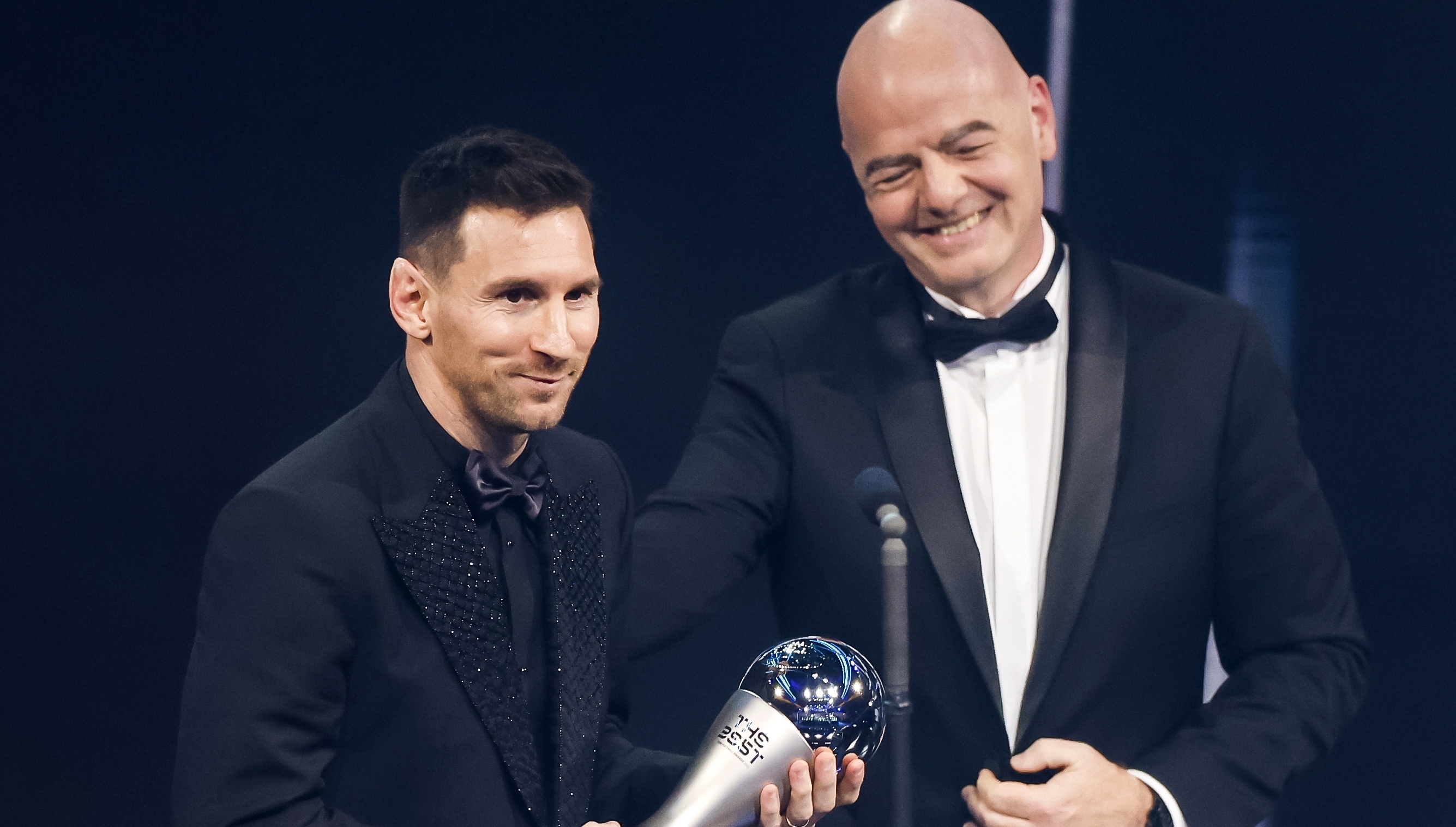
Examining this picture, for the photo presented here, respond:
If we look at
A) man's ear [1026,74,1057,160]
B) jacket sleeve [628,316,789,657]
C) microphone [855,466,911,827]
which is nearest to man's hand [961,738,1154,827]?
microphone [855,466,911,827]

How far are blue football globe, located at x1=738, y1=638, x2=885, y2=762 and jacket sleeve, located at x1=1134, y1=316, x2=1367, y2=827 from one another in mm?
610

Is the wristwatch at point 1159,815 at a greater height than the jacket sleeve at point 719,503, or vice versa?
the jacket sleeve at point 719,503

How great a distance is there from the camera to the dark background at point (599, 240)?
2992 millimetres

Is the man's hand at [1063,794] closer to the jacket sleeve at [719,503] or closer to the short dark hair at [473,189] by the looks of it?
the jacket sleeve at [719,503]

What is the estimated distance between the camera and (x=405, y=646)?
1739mm

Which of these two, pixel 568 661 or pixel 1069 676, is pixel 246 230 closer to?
pixel 568 661

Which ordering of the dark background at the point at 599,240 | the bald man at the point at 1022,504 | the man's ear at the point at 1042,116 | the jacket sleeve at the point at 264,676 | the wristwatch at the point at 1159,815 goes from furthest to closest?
the dark background at the point at 599,240 < the man's ear at the point at 1042,116 < the bald man at the point at 1022,504 < the wristwatch at the point at 1159,815 < the jacket sleeve at the point at 264,676

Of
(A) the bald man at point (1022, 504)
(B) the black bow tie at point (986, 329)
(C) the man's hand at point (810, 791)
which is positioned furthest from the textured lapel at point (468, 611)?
(B) the black bow tie at point (986, 329)

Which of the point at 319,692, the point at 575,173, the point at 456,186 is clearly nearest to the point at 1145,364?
the point at 575,173

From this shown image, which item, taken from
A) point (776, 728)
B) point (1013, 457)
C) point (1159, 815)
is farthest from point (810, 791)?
point (1013, 457)

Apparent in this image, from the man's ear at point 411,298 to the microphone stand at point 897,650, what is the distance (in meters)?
0.68

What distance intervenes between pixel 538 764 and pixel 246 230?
5.80 feet

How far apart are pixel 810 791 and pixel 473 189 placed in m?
0.91

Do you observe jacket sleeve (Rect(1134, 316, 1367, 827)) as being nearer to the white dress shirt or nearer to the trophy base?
the white dress shirt
